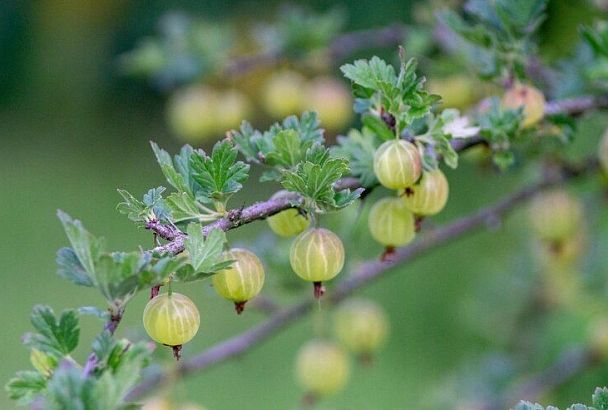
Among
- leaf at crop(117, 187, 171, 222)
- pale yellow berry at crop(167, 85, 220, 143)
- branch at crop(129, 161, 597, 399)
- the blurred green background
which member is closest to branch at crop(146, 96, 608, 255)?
leaf at crop(117, 187, 171, 222)

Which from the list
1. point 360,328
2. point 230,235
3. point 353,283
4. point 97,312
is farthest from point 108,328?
point 230,235

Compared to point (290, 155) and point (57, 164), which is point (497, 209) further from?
point (57, 164)

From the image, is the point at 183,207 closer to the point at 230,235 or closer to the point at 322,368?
the point at 322,368

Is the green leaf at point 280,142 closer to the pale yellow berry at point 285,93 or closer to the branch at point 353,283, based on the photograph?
the branch at point 353,283

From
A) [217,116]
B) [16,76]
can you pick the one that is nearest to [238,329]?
[217,116]

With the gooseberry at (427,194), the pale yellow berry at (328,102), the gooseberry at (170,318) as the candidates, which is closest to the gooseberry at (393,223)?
the gooseberry at (427,194)

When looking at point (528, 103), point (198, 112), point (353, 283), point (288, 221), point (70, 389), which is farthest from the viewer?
point (198, 112)

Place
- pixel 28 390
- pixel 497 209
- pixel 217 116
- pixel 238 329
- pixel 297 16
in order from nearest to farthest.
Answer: pixel 28 390 < pixel 497 209 < pixel 297 16 < pixel 217 116 < pixel 238 329
